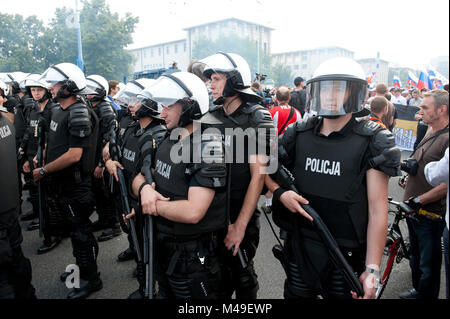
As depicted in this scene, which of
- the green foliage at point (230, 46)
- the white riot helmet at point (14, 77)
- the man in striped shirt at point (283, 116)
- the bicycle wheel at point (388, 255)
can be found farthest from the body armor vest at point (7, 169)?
the green foliage at point (230, 46)

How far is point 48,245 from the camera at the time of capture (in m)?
4.33

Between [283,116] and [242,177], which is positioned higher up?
[283,116]

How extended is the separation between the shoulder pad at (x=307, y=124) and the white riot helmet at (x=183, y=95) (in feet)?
2.06

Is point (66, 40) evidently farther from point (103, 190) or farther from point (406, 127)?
point (406, 127)

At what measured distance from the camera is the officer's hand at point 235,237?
230cm

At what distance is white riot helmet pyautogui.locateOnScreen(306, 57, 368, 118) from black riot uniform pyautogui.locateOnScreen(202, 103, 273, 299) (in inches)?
22.4

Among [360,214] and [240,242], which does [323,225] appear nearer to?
[360,214]

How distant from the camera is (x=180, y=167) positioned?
1922mm

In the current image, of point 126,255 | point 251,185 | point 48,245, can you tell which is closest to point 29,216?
point 48,245

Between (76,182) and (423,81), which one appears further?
(423,81)

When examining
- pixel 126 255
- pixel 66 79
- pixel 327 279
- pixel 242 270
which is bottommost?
pixel 126 255

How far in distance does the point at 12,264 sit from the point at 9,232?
260 mm

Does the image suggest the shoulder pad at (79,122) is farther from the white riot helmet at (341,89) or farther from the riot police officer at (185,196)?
the white riot helmet at (341,89)

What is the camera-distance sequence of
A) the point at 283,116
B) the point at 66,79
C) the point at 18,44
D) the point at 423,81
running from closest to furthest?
the point at 66,79 → the point at 283,116 → the point at 18,44 → the point at 423,81
